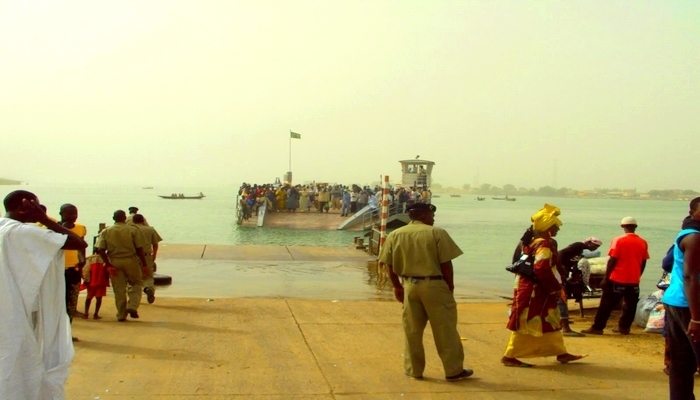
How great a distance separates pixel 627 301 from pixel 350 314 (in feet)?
11.1

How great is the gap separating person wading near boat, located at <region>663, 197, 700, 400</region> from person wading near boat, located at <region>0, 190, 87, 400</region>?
367 cm

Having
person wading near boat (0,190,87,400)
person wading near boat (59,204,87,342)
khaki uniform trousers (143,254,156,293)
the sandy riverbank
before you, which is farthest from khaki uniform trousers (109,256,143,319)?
person wading near boat (0,190,87,400)

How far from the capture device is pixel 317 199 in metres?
41.1

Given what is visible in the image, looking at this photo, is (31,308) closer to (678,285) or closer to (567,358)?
(678,285)

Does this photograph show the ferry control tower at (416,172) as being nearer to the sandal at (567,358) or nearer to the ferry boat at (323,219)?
the ferry boat at (323,219)

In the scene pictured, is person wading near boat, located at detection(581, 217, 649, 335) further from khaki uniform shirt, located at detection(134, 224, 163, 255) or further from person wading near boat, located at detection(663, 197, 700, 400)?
khaki uniform shirt, located at detection(134, 224, 163, 255)

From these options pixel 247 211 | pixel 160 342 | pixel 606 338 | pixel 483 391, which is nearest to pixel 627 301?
→ pixel 606 338

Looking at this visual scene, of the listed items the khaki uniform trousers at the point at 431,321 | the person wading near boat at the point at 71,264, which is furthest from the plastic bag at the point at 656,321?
the person wading near boat at the point at 71,264

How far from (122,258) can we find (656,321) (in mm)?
6300

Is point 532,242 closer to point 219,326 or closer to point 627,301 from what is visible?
point 627,301

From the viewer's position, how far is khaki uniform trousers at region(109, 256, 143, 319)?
848 cm

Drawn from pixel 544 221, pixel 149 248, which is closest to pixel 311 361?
pixel 544 221

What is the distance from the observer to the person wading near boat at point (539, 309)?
20.4 ft

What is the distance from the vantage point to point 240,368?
6.13m
